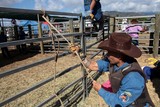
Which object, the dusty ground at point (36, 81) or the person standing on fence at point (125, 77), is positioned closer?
the person standing on fence at point (125, 77)

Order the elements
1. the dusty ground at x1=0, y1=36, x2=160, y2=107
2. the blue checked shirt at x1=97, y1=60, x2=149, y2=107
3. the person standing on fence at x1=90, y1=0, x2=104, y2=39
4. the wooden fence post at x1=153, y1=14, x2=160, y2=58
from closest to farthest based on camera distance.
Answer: the blue checked shirt at x1=97, y1=60, x2=149, y2=107
the dusty ground at x1=0, y1=36, x2=160, y2=107
the person standing on fence at x1=90, y1=0, x2=104, y2=39
the wooden fence post at x1=153, y1=14, x2=160, y2=58

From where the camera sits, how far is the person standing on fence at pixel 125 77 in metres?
2.13

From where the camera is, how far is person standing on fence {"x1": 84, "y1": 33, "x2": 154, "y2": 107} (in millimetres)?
2135

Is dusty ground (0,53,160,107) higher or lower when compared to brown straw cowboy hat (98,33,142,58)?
lower

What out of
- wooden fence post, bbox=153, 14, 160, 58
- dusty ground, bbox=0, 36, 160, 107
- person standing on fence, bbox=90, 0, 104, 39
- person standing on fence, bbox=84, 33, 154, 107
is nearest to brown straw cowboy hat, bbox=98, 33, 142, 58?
person standing on fence, bbox=84, 33, 154, 107

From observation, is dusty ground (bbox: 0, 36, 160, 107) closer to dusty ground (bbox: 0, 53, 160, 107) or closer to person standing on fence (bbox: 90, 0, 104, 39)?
dusty ground (bbox: 0, 53, 160, 107)

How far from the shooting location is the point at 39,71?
263 inches

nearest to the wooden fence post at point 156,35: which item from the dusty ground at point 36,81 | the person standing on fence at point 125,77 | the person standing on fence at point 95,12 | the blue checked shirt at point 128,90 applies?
the dusty ground at point 36,81

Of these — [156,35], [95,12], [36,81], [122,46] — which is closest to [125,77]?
[122,46]

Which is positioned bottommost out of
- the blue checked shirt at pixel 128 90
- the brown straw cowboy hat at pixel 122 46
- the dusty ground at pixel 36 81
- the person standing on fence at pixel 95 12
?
the dusty ground at pixel 36 81

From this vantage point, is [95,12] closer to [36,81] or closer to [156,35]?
[36,81]

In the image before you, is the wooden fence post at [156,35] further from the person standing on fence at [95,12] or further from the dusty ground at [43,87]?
the person standing on fence at [95,12]

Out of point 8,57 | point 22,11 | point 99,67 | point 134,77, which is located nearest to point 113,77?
point 134,77

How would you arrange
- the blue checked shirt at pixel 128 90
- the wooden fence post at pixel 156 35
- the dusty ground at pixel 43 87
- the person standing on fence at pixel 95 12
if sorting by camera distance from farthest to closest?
the wooden fence post at pixel 156 35 < the person standing on fence at pixel 95 12 < the dusty ground at pixel 43 87 < the blue checked shirt at pixel 128 90
